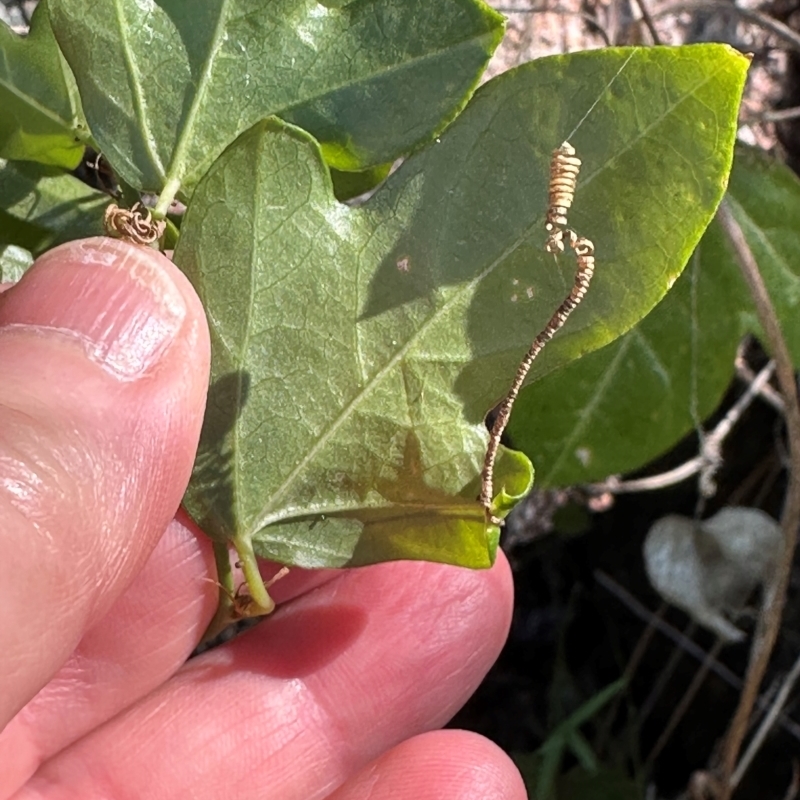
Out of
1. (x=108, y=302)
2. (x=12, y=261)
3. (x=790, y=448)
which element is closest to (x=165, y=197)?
(x=108, y=302)

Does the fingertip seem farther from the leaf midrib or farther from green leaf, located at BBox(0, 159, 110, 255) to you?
green leaf, located at BBox(0, 159, 110, 255)

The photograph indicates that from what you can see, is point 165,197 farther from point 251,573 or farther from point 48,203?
point 251,573

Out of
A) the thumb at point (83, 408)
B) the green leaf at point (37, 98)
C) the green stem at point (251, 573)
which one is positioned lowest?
the green stem at point (251, 573)

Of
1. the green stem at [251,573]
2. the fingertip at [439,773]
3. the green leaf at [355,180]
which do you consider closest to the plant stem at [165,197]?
the green leaf at [355,180]

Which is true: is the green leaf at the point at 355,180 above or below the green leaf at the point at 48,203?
above

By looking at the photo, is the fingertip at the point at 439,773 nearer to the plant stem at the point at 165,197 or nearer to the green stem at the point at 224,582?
the green stem at the point at 224,582
